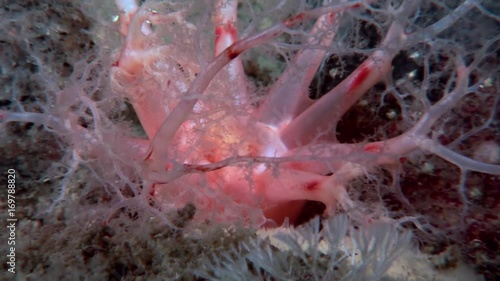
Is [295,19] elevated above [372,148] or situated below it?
above

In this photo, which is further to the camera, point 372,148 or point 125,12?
point 125,12

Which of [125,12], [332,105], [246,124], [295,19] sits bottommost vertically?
[332,105]

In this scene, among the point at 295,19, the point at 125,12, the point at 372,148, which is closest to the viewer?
the point at 295,19

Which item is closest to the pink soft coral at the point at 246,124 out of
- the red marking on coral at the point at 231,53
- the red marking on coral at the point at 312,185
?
the red marking on coral at the point at 312,185

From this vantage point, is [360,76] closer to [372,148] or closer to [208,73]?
[372,148]

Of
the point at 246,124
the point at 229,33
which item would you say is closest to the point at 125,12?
the point at 229,33

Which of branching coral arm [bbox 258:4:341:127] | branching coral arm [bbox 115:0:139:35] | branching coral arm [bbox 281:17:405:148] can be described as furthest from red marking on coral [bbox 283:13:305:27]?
branching coral arm [bbox 115:0:139:35]

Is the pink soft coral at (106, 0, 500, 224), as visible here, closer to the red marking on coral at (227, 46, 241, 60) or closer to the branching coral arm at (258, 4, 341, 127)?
the branching coral arm at (258, 4, 341, 127)

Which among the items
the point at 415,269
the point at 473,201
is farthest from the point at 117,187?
the point at 473,201
